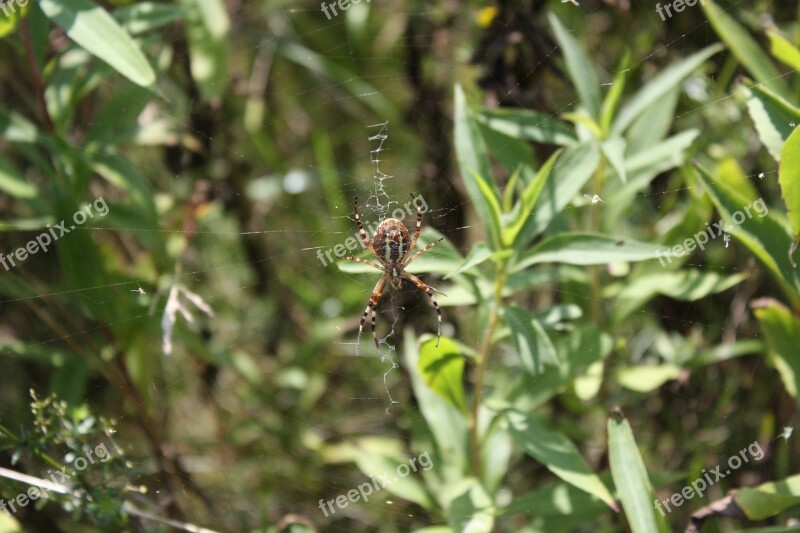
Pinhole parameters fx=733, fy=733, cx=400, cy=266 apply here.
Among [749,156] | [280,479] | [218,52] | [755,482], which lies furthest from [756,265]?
[218,52]

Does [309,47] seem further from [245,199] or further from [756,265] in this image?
[756,265]

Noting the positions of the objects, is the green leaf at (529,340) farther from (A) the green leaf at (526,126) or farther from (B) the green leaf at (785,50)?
(B) the green leaf at (785,50)

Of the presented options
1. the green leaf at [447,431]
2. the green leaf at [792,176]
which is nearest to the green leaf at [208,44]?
the green leaf at [447,431]

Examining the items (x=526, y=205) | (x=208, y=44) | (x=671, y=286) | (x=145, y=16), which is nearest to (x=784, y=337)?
(x=671, y=286)

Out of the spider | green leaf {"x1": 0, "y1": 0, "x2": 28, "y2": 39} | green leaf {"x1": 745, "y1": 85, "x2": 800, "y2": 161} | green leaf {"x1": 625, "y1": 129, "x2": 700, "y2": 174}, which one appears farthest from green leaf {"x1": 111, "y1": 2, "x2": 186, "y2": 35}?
green leaf {"x1": 745, "y1": 85, "x2": 800, "y2": 161}

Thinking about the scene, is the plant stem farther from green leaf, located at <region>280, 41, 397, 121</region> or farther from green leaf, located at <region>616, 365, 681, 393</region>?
green leaf, located at <region>280, 41, 397, 121</region>
